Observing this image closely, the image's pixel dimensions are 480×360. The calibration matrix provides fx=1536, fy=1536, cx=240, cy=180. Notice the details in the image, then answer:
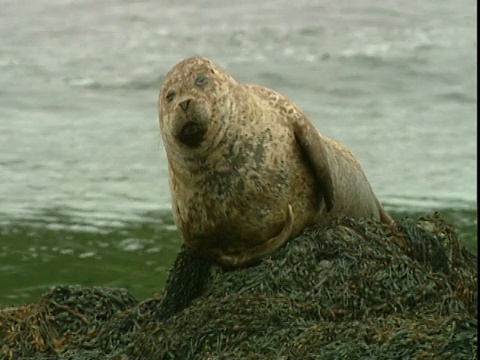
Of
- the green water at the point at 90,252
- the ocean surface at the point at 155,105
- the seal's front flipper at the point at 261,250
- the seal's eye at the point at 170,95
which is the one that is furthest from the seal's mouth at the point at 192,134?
the ocean surface at the point at 155,105

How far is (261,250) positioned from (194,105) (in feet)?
2.42

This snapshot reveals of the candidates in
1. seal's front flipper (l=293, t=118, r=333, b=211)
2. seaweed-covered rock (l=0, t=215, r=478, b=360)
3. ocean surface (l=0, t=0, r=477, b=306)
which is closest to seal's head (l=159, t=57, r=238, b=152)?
seal's front flipper (l=293, t=118, r=333, b=211)

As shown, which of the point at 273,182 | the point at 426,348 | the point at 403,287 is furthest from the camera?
the point at 273,182

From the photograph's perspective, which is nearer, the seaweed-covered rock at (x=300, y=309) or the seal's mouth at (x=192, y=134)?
the seaweed-covered rock at (x=300, y=309)

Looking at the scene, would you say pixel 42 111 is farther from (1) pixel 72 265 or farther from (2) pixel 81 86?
(1) pixel 72 265

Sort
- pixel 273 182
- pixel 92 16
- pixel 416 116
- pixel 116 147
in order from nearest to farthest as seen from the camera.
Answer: pixel 273 182
pixel 116 147
pixel 416 116
pixel 92 16

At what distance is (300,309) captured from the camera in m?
6.37

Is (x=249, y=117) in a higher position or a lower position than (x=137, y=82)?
higher

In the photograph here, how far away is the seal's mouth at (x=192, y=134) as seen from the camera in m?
6.65

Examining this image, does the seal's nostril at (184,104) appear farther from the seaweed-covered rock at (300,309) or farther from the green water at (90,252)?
the green water at (90,252)

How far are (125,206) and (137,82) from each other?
519 centimetres

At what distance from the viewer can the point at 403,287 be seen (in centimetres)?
654

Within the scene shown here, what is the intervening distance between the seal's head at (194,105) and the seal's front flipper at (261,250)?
0.50 m

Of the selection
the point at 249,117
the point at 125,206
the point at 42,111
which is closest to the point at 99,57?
the point at 42,111
